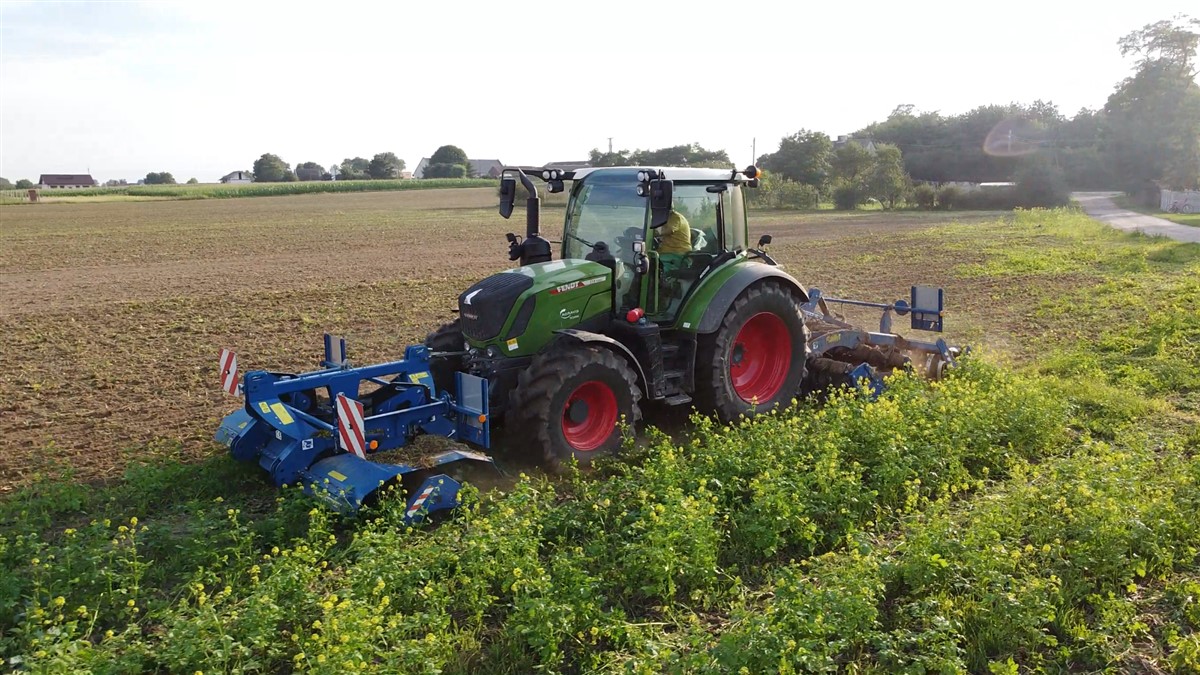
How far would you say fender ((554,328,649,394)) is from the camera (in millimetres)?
6742

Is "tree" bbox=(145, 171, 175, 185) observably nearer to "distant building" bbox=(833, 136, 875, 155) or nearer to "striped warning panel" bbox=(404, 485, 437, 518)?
"distant building" bbox=(833, 136, 875, 155)

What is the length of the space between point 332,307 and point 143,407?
6064 millimetres

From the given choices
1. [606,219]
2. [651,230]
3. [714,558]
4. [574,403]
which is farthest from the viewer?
[606,219]

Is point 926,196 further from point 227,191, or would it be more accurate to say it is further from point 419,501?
point 227,191

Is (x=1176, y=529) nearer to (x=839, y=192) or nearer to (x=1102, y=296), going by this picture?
(x=1102, y=296)

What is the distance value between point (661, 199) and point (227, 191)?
72.2 m

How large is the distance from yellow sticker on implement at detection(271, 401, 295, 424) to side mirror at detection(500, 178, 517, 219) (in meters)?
2.82

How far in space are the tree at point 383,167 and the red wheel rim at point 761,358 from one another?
97388 millimetres

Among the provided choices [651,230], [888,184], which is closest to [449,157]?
[888,184]

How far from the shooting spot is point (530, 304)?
6930mm

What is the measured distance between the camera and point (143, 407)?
29.6ft

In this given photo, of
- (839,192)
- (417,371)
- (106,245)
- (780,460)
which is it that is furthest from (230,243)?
(839,192)

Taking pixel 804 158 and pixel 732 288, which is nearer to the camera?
pixel 732 288

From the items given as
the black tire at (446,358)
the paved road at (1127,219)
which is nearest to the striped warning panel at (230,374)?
the black tire at (446,358)
